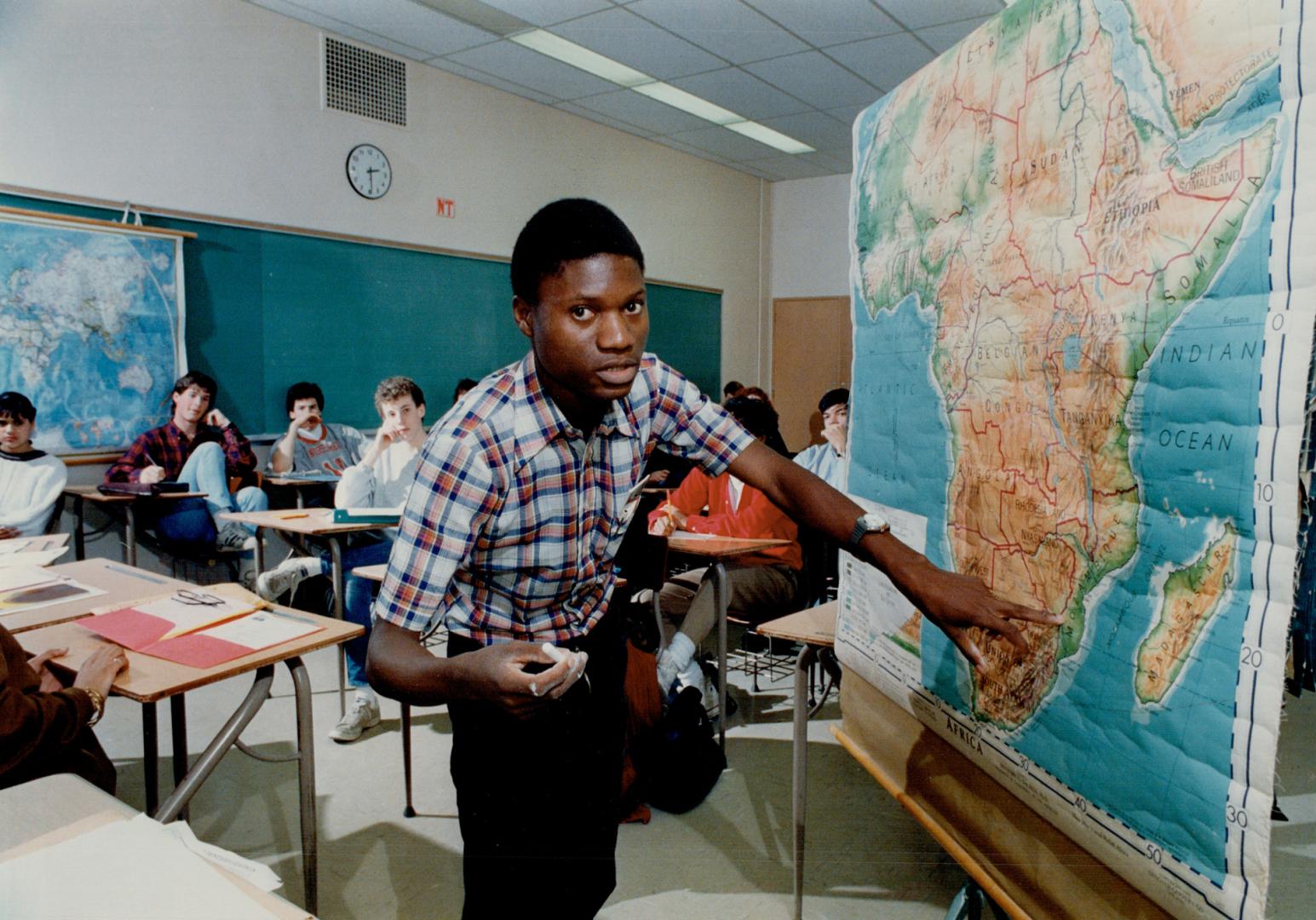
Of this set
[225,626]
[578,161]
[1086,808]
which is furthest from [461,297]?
[1086,808]

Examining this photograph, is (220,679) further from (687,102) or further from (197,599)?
(687,102)

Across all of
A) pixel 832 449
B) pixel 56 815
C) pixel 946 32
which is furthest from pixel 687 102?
pixel 56 815

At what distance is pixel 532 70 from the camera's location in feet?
18.5

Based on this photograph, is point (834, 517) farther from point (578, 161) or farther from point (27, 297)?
point (578, 161)

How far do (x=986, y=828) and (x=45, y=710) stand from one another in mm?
1498

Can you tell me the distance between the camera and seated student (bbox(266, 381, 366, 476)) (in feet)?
15.9

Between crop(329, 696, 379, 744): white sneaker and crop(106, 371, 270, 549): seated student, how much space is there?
5.19ft

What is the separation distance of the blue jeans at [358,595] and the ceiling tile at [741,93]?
400 centimetres

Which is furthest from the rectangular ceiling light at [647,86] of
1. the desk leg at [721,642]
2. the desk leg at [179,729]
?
the desk leg at [179,729]

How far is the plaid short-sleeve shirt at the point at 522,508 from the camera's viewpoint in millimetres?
1005

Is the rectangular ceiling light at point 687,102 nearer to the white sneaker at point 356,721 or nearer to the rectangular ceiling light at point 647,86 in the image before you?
the rectangular ceiling light at point 647,86

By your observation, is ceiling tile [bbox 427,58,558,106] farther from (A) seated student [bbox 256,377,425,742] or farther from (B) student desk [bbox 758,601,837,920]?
(B) student desk [bbox 758,601,837,920]

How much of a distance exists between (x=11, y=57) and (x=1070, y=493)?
4864mm

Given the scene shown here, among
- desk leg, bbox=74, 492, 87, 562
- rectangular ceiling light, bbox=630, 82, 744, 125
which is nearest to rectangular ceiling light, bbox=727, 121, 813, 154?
rectangular ceiling light, bbox=630, 82, 744, 125
